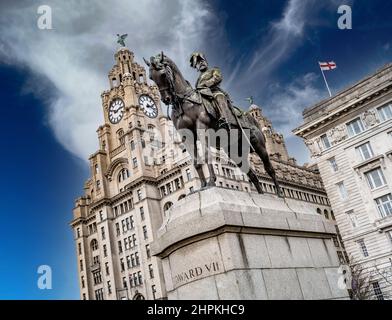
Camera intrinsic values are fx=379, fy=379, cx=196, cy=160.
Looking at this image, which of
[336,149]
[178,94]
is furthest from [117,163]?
[178,94]

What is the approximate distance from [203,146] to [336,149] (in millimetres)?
38616

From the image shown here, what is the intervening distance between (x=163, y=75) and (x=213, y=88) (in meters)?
1.74

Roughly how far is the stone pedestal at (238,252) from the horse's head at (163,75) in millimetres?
2722

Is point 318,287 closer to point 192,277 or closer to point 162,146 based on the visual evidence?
point 192,277

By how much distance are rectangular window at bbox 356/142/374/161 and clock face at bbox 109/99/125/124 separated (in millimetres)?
57656

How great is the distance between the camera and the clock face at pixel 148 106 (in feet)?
286

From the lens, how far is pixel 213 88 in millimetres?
10508

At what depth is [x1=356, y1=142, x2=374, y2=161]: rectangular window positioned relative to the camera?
1640 inches

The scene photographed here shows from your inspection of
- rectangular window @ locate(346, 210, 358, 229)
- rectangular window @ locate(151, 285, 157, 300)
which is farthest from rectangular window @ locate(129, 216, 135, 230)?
rectangular window @ locate(346, 210, 358, 229)

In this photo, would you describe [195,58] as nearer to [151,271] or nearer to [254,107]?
[151,271]

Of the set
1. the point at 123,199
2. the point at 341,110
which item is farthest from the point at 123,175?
the point at 341,110

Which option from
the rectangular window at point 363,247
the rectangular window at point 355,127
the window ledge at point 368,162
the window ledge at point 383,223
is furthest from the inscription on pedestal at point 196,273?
the rectangular window at point 355,127

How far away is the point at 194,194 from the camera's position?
343 inches

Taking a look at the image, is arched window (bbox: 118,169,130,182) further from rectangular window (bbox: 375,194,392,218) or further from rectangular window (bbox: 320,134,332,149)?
rectangular window (bbox: 375,194,392,218)
